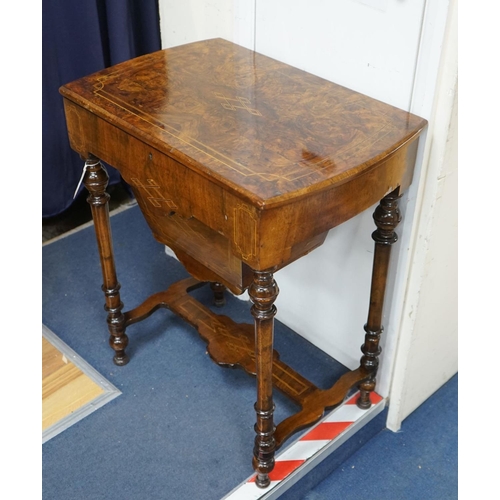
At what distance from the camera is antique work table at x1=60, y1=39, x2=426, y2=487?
53.9 inches

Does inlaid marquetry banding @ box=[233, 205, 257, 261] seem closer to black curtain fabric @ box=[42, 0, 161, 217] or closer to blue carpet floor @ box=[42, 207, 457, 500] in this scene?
blue carpet floor @ box=[42, 207, 457, 500]

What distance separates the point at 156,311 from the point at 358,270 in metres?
0.76

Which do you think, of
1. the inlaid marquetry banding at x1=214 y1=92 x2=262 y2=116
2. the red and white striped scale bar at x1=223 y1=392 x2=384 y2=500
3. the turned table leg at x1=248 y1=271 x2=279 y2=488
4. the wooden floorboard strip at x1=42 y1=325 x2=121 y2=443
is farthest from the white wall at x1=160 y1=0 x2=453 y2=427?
the wooden floorboard strip at x1=42 y1=325 x2=121 y2=443

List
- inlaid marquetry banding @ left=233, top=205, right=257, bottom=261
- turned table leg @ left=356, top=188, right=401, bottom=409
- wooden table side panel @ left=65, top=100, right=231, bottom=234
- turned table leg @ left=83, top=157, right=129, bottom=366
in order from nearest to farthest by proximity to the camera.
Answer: inlaid marquetry banding @ left=233, top=205, right=257, bottom=261
wooden table side panel @ left=65, top=100, right=231, bottom=234
turned table leg @ left=356, top=188, right=401, bottom=409
turned table leg @ left=83, top=157, right=129, bottom=366

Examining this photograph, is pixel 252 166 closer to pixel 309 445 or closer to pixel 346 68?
pixel 346 68

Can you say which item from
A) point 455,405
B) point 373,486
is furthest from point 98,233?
point 455,405

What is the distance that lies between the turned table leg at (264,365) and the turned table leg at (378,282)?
0.37 m

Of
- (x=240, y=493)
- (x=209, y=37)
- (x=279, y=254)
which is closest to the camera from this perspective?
(x=279, y=254)

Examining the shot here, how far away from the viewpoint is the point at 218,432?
197 centimetres

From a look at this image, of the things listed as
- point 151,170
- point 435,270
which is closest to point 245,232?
point 151,170

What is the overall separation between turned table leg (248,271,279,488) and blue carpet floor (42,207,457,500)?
13cm

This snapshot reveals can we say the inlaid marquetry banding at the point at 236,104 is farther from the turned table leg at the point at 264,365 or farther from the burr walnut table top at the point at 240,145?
the turned table leg at the point at 264,365

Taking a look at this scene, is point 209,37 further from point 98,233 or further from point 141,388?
point 141,388

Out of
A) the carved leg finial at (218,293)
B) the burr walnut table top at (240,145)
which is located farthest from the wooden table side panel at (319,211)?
the carved leg finial at (218,293)
